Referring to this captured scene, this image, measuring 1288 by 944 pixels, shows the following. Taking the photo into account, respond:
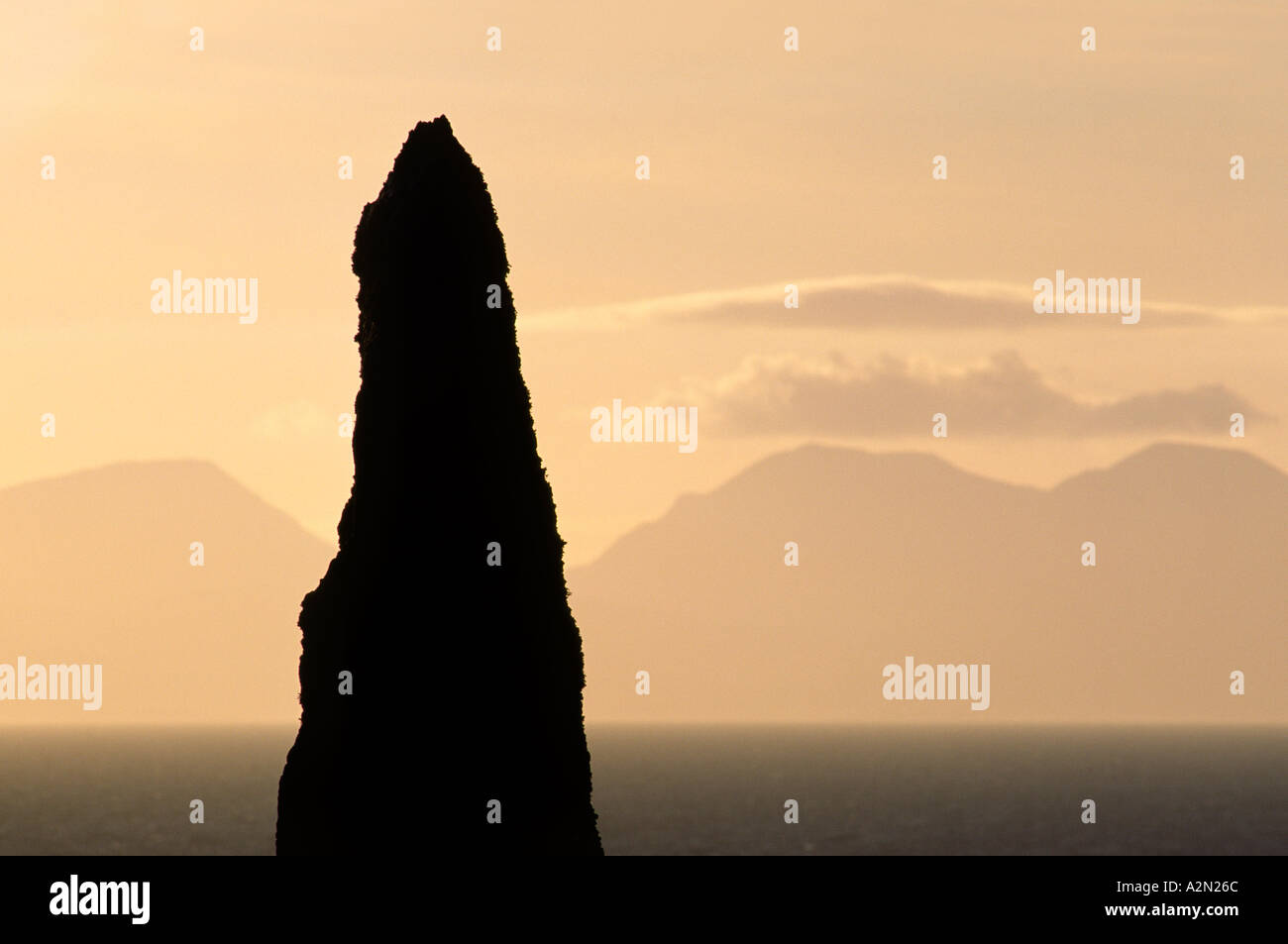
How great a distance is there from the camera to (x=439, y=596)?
37344 millimetres

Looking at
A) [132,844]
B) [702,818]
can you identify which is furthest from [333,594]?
[702,818]

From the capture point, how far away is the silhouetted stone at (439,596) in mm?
37250

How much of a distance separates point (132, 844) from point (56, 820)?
29438mm

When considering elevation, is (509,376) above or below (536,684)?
above

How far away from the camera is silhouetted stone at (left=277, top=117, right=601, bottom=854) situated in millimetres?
37250

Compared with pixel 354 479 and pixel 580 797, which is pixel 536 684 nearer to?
pixel 580 797

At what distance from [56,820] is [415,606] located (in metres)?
150

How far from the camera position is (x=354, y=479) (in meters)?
38.0
